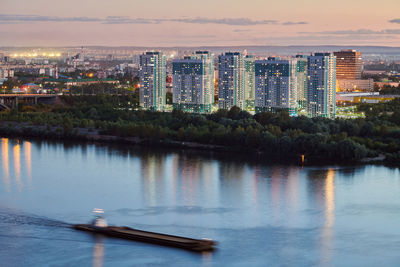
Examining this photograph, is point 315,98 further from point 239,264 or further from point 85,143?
point 239,264

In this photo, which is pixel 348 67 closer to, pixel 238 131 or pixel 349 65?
pixel 349 65

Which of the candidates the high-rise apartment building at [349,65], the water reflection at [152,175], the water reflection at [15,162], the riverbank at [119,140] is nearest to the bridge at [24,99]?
the riverbank at [119,140]

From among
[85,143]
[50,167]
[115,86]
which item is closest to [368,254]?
[50,167]

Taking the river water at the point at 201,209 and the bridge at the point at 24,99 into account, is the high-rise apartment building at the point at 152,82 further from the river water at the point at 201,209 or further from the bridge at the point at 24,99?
the river water at the point at 201,209

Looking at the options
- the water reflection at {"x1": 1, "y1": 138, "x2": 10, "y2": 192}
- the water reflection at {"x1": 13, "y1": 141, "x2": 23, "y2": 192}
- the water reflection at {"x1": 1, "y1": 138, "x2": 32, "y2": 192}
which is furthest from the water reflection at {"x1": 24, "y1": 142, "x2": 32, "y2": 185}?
the water reflection at {"x1": 1, "y1": 138, "x2": 10, "y2": 192}

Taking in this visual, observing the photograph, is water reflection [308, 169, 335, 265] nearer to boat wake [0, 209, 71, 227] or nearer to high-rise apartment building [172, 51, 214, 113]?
boat wake [0, 209, 71, 227]

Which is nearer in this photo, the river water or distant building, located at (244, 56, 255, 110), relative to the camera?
the river water

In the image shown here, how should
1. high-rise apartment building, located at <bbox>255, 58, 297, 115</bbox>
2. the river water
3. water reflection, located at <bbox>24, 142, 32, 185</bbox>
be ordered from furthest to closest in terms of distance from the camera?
high-rise apartment building, located at <bbox>255, 58, 297, 115</bbox> → water reflection, located at <bbox>24, 142, 32, 185</bbox> → the river water
